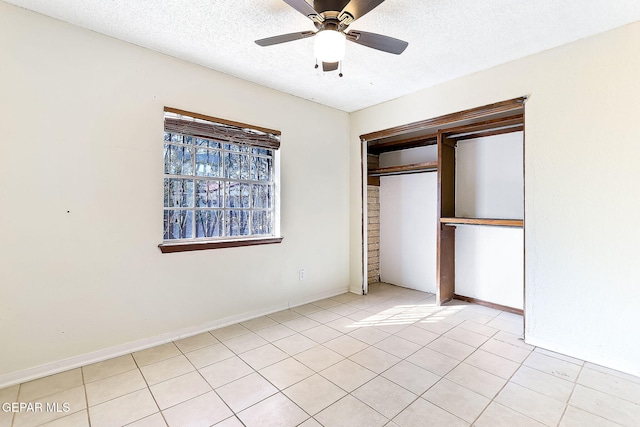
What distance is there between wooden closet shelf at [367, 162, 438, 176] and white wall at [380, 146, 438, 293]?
13cm

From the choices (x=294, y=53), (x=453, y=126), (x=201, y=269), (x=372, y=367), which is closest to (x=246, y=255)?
(x=201, y=269)

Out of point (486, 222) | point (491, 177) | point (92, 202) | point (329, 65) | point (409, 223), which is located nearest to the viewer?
point (329, 65)

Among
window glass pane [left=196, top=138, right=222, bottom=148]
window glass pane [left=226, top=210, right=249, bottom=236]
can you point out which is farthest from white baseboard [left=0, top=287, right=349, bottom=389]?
window glass pane [left=196, top=138, right=222, bottom=148]

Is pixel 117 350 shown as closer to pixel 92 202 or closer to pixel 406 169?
pixel 92 202

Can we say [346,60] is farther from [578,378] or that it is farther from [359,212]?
[578,378]

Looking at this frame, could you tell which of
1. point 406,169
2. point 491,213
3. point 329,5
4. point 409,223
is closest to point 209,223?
point 329,5

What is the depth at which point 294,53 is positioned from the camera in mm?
2609

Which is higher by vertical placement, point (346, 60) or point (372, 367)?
point (346, 60)

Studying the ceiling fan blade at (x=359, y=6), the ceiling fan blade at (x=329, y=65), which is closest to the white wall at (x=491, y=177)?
the ceiling fan blade at (x=329, y=65)

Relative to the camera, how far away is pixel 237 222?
3.25m

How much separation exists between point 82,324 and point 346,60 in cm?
308

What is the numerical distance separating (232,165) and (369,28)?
182 centimetres

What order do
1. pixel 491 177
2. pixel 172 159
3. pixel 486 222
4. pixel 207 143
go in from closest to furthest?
pixel 172 159 < pixel 207 143 < pixel 486 222 < pixel 491 177

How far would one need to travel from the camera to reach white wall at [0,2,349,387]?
205 centimetres
